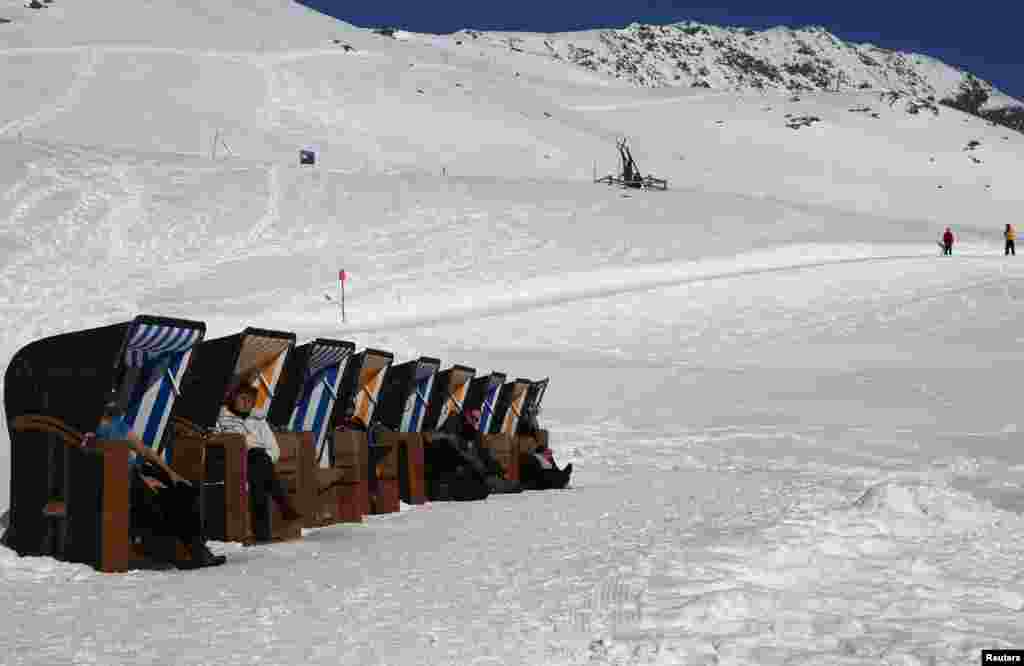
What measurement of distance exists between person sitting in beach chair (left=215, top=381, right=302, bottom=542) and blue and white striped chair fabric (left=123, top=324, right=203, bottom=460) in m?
0.50

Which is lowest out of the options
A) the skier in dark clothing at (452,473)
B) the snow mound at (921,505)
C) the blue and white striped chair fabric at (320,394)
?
the skier in dark clothing at (452,473)

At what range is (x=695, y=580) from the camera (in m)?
6.66

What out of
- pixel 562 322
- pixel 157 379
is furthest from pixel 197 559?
pixel 562 322

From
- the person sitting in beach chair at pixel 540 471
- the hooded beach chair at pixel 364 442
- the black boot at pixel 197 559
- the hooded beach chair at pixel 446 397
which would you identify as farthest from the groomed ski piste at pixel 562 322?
the hooded beach chair at pixel 446 397

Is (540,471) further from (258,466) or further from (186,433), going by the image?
(186,433)

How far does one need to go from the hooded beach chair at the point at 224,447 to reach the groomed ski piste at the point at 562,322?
25 centimetres

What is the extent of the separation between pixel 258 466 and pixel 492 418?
7.06 metres

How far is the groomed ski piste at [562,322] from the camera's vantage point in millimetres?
5918

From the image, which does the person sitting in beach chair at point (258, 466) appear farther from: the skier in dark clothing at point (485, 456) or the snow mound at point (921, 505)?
the snow mound at point (921, 505)

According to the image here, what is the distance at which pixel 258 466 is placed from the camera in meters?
9.05

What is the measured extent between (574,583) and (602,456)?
10.5 m

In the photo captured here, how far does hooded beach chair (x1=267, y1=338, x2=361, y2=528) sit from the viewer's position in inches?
403

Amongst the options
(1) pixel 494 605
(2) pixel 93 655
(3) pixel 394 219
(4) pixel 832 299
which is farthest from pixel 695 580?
(3) pixel 394 219

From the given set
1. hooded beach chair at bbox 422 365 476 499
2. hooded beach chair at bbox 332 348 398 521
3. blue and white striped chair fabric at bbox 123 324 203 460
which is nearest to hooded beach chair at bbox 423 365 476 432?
hooded beach chair at bbox 422 365 476 499
